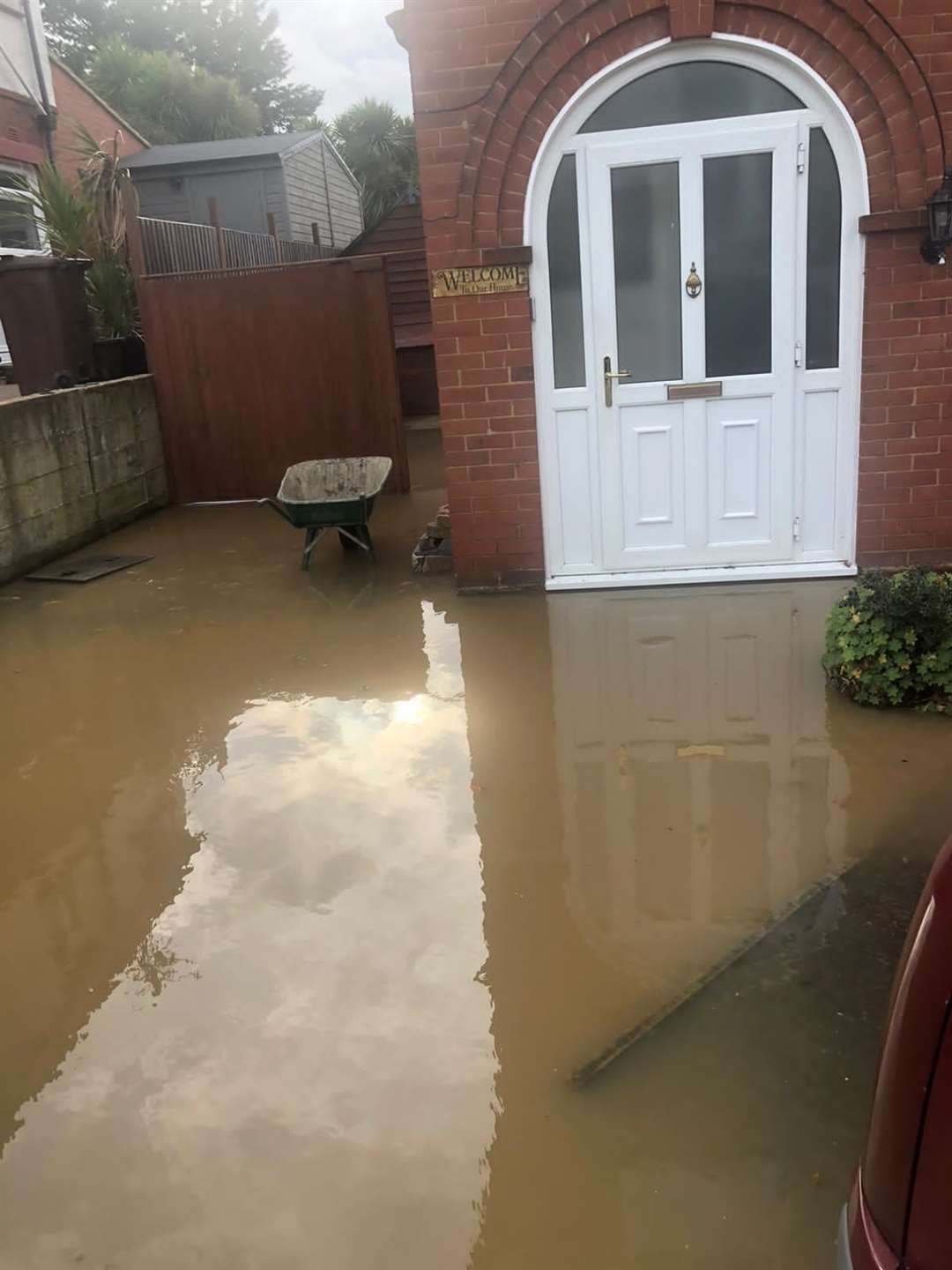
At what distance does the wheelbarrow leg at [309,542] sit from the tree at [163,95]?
37.3 metres

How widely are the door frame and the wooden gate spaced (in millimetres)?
3878

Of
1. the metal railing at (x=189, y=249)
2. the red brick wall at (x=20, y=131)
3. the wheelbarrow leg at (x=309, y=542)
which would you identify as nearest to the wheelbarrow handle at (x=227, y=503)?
the metal railing at (x=189, y=249)

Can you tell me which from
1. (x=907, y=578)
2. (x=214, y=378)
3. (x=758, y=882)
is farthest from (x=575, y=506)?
(x=214, y=378)

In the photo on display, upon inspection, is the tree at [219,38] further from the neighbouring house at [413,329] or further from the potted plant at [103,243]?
the potted plant at [103,243]

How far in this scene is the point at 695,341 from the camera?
5977 millimetres

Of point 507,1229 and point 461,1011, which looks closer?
point 507,1229

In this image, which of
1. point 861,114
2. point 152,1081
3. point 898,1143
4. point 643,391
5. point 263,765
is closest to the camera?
point 898,1143

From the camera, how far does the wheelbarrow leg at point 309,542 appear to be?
750 cm

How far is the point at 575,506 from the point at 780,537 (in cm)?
123

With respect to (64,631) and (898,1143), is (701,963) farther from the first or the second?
(64,631)

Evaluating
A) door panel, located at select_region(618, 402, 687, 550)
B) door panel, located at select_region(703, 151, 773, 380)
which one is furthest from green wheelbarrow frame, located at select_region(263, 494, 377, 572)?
door panel, located at select_region(703, 151, 773, 380)

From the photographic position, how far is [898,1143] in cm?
123

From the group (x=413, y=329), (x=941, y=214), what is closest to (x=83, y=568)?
(x=941, y=214)

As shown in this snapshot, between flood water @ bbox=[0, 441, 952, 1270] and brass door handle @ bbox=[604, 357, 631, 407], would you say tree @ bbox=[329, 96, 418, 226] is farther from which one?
flood water @ bbox=[0, 441, 952, 1270]
